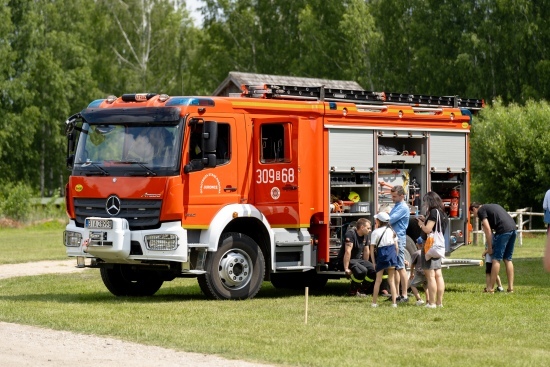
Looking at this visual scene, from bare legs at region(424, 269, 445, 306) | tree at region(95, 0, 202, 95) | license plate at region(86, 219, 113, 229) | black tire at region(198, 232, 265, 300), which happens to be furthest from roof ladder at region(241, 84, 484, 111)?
tree at region(95, 0, 202, 95)

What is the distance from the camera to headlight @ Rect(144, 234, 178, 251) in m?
17.0

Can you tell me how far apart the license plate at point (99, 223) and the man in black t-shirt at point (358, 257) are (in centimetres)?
369

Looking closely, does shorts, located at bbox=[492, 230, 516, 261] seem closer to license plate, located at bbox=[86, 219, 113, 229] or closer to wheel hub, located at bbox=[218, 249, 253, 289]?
wheel hub, located at bbox=[218, 249, 253, 289]

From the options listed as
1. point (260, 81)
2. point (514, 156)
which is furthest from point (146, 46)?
point (514, 156)

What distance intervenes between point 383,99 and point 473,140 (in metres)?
24.0

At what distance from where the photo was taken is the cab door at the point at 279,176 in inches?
715

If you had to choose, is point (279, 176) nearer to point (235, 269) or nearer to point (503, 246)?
point (235, 269)

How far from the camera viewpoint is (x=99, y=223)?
17.3m

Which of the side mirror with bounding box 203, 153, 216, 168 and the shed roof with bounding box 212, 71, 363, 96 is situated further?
the shed roof with bounding box 212, 71, 363, 96

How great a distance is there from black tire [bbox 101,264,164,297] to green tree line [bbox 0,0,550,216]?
24.6 metres

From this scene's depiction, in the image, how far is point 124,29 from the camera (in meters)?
73.7

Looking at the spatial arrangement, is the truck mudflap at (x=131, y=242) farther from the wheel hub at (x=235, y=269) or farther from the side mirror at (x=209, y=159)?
the side mirror at (x=209, y=159)

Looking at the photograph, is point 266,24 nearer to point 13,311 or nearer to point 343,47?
point 343,47

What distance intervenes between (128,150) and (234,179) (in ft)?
5.38
